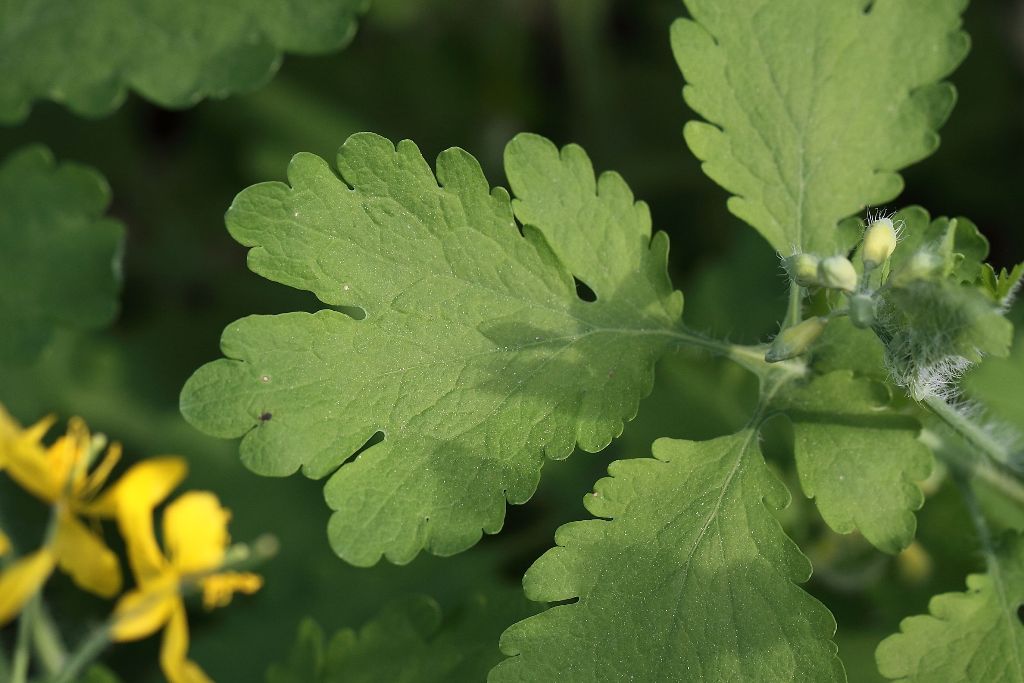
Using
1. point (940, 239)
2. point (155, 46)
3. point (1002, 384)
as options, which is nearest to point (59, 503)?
point (155, 46)

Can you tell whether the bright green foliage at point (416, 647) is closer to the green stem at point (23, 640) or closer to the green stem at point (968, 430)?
the green stem at point (23, 640)

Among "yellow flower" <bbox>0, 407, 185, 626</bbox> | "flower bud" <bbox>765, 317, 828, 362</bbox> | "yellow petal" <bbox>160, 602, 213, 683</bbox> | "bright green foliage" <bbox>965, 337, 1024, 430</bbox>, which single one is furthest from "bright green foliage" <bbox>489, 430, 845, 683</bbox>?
"yellow flower" <bbox>0, 407, 185, 626</bbox>

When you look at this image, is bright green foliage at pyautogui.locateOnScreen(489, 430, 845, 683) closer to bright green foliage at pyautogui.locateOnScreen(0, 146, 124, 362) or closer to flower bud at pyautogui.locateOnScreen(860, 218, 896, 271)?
flower bud at pyautogui.locateOnScreen(860, 218, 896, 271)

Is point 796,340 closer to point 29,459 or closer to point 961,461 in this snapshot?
point 961,461

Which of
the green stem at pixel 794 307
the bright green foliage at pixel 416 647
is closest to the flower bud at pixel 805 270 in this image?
the green stem at pixel 794 307

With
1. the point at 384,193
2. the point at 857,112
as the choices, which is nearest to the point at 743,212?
the point at 857,112
